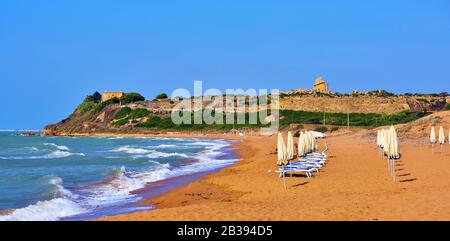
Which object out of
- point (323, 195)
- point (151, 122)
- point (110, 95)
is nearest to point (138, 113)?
point (151, 122)

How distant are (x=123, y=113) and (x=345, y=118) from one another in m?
52.7

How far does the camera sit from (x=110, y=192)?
17781mm

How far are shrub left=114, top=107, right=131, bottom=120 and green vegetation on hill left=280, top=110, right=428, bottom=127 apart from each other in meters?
37.4

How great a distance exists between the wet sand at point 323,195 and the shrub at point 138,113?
8823 centimetres

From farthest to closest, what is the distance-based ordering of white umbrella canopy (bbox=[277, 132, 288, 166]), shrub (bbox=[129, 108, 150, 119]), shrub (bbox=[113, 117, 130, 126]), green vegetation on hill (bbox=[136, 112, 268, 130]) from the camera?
shrub (bbox=[129, 108, 150, 119]), shrub (bbox=[113, 117, 130, 126]), green vegetation on hill (bbox=[136, 112, 268, 130]), white umbrella canopy (bbox=[277, 132, 288, 166])

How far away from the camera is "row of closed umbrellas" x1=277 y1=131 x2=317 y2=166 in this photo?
636 inches

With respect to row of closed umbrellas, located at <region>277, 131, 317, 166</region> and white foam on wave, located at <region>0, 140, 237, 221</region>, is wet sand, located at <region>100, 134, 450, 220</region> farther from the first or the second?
white foam on wave, located at <region>0, 140, 237, 221</region>

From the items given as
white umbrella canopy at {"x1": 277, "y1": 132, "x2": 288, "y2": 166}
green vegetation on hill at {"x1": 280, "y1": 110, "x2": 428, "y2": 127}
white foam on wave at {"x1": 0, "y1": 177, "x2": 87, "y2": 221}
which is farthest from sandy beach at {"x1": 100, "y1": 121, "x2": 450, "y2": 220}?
green vegetation on hill at {"x1": 280, "y1": 110, "x2": 428, "y2": 127}

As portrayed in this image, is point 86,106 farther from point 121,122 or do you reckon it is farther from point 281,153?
point 281,153

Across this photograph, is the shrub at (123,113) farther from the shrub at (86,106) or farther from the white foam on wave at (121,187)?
the white foam on wave at (121,187)

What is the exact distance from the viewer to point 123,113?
114 meters
